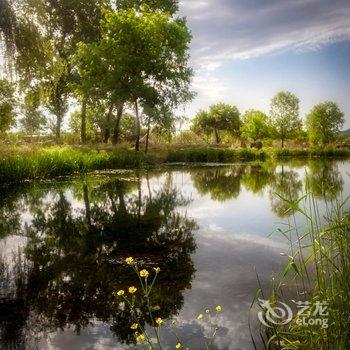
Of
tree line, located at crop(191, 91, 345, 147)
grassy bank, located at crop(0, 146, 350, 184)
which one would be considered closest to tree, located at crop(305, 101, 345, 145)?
tree line, located at crop(191, 91, 345, 147)

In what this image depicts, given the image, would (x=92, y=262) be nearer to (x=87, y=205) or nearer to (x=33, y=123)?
(x=87, y=205)

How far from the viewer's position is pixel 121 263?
638 centimetres

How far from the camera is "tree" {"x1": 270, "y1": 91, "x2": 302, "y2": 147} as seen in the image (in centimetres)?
6725

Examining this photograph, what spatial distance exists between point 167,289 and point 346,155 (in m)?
57.9

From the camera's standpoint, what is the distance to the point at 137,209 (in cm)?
1157

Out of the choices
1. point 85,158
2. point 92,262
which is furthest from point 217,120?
point 92,262

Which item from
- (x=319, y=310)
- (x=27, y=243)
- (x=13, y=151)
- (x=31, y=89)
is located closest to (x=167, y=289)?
(x=319, y=310)

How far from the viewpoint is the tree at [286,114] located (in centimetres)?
6725

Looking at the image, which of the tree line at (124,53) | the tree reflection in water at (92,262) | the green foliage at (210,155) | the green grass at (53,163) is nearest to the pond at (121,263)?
the tree reflection in water at (92,262)

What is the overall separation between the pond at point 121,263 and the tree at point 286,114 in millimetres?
56725

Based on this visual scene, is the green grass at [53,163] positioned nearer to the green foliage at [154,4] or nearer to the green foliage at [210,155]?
the green foliage at [210,155]

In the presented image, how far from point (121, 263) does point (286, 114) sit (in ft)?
217

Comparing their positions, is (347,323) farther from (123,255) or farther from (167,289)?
(123,255)

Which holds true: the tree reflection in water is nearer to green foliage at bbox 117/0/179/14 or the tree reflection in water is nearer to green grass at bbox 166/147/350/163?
green grass at bbox 166/147/350/163
